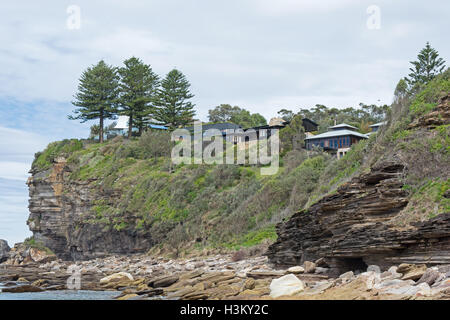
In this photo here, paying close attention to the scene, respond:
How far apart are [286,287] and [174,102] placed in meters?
62.6

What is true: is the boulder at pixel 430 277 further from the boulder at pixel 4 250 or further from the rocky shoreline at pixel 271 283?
the boulder at pixel 4 250

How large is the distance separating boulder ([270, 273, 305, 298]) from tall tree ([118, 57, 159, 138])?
59500mm

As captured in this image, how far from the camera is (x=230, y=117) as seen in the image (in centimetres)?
10350

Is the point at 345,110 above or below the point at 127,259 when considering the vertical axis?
above

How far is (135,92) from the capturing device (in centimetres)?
7712

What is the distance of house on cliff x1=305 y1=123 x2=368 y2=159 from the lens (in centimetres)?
5956

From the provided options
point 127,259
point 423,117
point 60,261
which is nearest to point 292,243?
point 423,117

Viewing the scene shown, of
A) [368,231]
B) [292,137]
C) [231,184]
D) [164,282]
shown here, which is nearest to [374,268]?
[368,231]

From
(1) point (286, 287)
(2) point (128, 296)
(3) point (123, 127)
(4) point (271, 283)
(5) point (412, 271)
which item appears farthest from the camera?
(3) point (123, 127)

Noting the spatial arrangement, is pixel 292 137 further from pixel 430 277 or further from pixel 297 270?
pixel 430 277

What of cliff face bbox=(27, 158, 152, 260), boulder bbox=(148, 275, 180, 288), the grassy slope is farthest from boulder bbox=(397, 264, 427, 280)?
cliff face bbox=(27, 158, 152, 260)

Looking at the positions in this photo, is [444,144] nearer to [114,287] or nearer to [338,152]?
[114,287]
